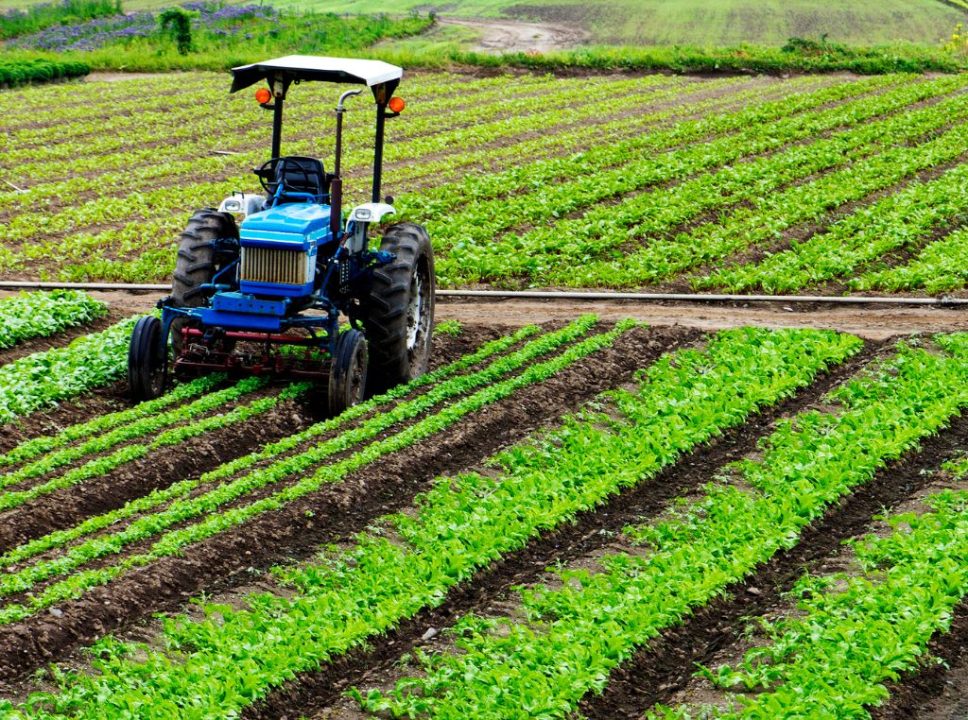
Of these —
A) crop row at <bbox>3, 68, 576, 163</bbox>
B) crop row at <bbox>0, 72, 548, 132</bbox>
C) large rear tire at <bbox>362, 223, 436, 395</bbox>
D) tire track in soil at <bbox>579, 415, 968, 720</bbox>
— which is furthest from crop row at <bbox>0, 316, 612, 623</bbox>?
crop row at <bbox>0, 72, 548, 132</bbox>

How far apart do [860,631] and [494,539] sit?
2369 mm

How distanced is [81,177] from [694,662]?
59.8 feet

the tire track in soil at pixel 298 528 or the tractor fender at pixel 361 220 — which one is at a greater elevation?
the tractor fender at pixel 361 220

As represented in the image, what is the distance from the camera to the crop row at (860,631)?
7824 mm

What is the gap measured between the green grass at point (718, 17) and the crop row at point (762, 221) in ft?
73.1

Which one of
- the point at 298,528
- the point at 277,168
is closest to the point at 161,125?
the point at 277,168

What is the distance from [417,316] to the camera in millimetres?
14258

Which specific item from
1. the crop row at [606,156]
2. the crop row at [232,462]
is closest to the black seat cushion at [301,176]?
the crop row at [232,462]

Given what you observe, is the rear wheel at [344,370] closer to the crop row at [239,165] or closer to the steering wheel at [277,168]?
the steering wheel at [277,168]

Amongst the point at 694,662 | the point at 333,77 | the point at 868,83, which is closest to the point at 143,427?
the point at 333,77

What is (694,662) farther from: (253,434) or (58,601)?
(253,434)

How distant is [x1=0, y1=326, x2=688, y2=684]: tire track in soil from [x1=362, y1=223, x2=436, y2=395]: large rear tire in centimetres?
114

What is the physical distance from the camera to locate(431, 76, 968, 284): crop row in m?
18.7

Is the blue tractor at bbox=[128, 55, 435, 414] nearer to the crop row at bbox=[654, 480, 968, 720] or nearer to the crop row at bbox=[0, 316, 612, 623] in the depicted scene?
the crop row at bbox=[0, 316, 612, 623]
